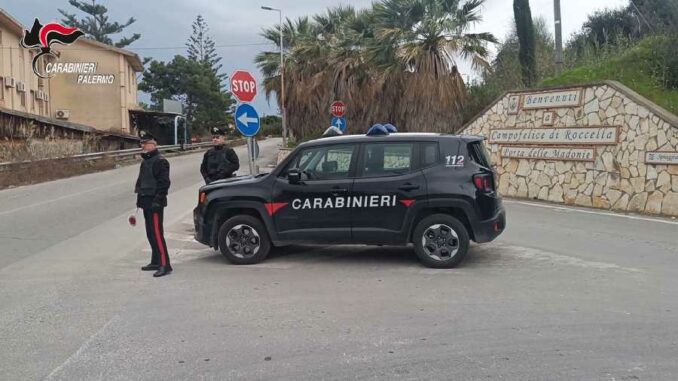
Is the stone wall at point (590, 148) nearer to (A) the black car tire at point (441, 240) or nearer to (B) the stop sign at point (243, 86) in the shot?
→ (A) the black car tire at point (441, 240)

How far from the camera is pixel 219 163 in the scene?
10023mm

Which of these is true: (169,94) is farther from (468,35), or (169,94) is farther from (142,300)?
(142,300)

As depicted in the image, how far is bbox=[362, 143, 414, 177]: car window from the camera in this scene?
7504mm

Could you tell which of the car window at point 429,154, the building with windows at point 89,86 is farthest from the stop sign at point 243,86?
the building with windows at point 89,86

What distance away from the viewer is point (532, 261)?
25.5 ft

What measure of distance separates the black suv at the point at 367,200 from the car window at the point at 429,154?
12mm

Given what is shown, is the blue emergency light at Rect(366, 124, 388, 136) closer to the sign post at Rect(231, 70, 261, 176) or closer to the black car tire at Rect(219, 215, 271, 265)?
the black car tire at Rect(219, 215, 271, 265)

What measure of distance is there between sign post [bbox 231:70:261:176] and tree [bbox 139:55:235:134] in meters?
55.5

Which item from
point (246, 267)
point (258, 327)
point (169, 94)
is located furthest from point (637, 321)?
point (169, 94)

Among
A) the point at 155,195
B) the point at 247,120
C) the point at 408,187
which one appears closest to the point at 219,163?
the point at 247,120

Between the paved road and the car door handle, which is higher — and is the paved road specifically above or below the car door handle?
below

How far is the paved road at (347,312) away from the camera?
4375 millimetres

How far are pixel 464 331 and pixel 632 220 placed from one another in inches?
303

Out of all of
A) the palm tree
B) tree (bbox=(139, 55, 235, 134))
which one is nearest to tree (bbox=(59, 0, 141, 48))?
tree (bbox=(139, 55, 235, 134))
